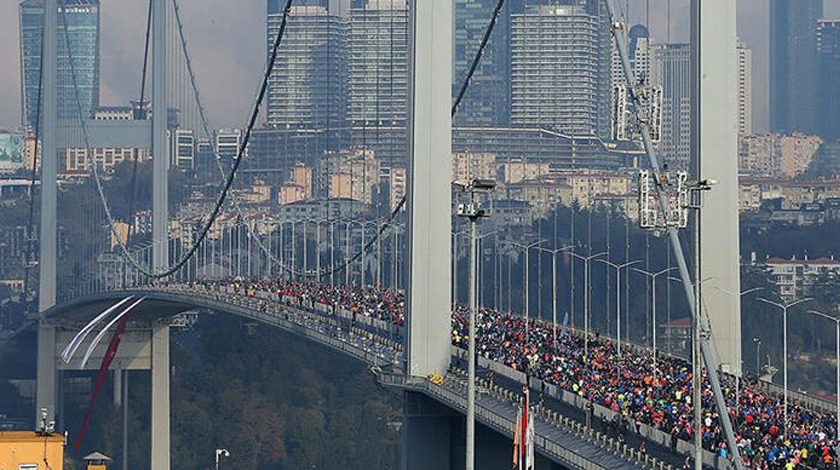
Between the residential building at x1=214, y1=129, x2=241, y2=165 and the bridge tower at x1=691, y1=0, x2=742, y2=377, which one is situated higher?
the residential building at x1=214, y1=129, x2=241, y2=165

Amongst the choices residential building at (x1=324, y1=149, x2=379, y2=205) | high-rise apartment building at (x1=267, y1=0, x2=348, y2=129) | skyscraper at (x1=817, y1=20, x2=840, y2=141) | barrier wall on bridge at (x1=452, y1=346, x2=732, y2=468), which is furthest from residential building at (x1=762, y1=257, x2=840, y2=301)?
barrier wall on bridge at (x1=452, y1=346, x2=732, y2=468)

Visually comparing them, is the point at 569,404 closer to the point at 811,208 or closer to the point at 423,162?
the point at 423,162

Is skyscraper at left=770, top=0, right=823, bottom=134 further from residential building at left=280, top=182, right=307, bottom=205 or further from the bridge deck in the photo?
the bridge deck

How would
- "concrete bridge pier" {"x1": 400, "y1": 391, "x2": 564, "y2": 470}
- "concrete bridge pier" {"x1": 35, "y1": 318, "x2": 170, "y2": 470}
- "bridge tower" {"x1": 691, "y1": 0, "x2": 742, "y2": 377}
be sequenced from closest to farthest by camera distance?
"bridge tower" {"x1": 691, "y1": 0, "x2": 742, "y2": 377} < "concrete bridge pier" {"x1": 400, "y1": 391, "x2": 564, "y2": 470} < "concrete bridge pier" {"x1": 35, "y1": 318, "x2": 170, "y2": 470}

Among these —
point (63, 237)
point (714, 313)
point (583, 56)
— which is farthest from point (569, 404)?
point (583, 56)

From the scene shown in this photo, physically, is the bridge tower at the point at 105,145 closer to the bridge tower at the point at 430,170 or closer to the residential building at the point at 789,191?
the residential building at the point at 789,191

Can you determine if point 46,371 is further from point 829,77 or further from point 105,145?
point 829,77

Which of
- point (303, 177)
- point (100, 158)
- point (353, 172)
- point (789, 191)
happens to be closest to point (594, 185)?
point (789, 191)

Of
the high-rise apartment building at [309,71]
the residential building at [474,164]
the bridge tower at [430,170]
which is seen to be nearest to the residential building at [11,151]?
the high-rise apartment building at [309,71]
